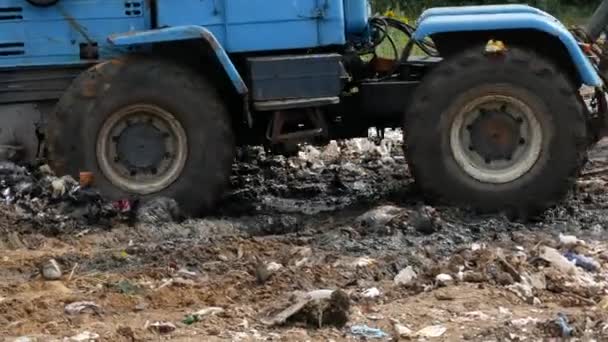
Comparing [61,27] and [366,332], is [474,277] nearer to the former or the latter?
[366,332]

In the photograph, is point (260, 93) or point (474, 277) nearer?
point (474, 277)

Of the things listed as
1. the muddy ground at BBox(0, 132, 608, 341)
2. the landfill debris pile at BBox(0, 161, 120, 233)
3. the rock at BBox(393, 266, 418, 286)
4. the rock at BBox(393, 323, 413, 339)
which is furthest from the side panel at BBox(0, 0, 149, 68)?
the rock at BBox(393, 323, 413, 339)

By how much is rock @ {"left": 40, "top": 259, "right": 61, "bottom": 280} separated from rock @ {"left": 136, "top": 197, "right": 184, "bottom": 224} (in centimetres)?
119

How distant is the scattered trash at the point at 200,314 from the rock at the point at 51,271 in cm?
123

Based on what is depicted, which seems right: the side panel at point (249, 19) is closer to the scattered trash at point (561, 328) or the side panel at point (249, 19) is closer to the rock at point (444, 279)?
the rock at point (444, 279)

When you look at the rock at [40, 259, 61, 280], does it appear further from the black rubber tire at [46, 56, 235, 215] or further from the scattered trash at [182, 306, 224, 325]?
the black rubber tire at [46, 56, 235, 215]

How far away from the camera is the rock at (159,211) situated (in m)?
8.90

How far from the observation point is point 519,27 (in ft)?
29.5

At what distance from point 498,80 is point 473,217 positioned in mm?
1010

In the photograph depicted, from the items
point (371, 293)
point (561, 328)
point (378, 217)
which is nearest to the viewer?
point (561, 328)

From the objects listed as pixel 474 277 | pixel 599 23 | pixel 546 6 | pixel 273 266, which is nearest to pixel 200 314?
pixel 273 266

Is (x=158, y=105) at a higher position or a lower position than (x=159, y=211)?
higher

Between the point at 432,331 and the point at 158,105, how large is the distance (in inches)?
132

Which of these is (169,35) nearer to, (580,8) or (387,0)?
(387,0)
